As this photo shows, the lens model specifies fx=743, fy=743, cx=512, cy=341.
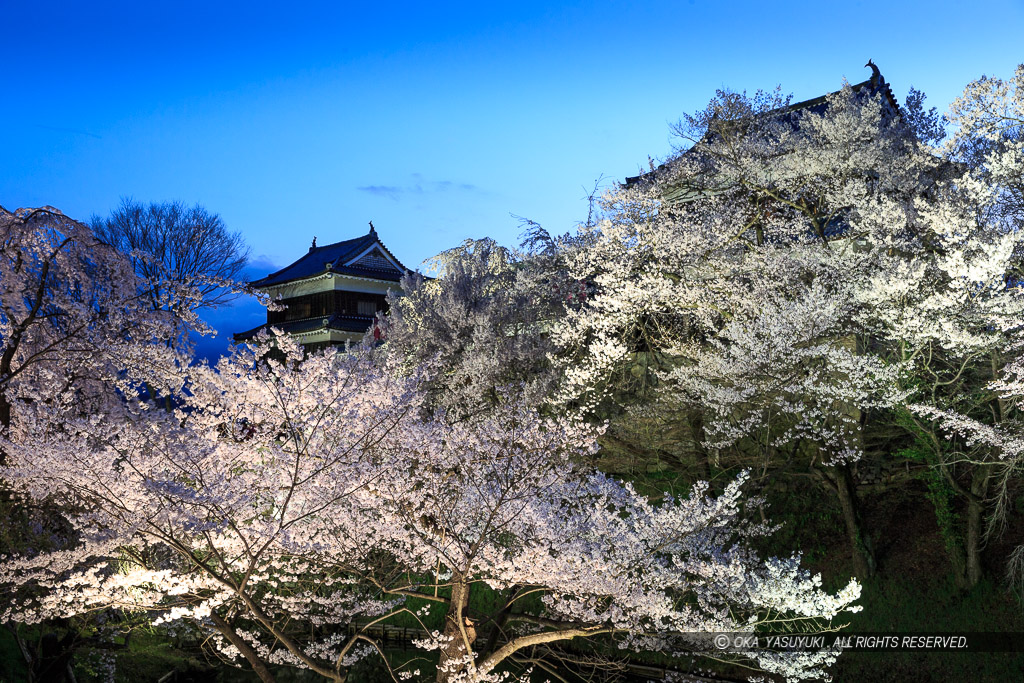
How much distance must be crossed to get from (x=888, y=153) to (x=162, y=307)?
1307cm

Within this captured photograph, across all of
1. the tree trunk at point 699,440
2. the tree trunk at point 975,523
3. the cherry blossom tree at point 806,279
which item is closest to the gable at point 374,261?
the cherry blossom tree at point 806,279

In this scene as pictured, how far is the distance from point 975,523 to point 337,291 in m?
27.0

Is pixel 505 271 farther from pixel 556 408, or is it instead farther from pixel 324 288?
pixel 324 288

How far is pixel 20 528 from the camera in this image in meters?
9.18

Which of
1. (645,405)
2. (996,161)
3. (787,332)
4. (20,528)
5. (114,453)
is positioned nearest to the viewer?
(114,453)

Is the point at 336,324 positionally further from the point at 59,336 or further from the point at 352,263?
the point at 59,336

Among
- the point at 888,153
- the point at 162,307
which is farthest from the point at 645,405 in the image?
the point at 162,307

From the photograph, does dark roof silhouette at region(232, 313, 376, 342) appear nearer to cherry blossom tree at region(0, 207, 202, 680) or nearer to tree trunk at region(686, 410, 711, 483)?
tree trunk at region(686, 410, 711, 483)

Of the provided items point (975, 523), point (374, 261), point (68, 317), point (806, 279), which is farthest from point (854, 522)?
point (374, 261)

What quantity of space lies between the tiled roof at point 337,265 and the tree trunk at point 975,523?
24679mm

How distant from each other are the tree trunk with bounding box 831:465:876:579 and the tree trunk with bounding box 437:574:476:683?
7.93 m

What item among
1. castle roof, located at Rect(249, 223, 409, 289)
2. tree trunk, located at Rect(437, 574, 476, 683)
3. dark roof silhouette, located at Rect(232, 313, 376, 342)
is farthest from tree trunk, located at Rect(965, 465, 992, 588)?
castle roof, located at Rect(249, 223, 409, 289)

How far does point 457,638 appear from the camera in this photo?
8281mm

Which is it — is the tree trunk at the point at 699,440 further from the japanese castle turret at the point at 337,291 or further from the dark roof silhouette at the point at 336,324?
the japanese castle turret at the point at 337,291
